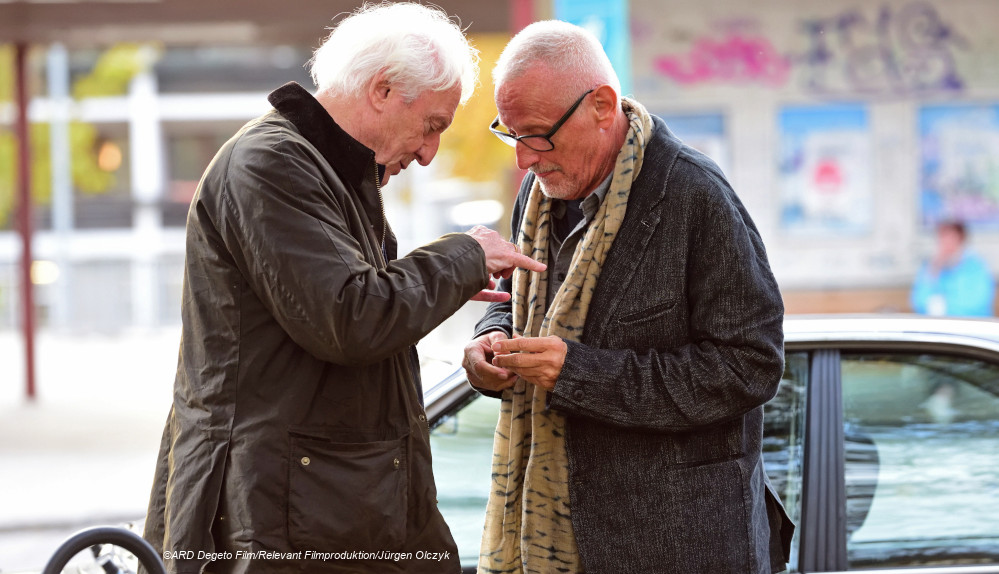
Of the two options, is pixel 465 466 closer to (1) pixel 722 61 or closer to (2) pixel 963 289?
(2) pixel 963 289

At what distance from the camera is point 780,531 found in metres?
2.42

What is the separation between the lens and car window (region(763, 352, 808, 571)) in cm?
271

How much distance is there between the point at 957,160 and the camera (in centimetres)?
988

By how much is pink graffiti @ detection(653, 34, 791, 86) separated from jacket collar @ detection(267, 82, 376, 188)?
313 inches

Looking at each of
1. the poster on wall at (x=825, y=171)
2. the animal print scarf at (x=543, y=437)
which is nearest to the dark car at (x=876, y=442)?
the animal print scarf at (x=543, y=437)

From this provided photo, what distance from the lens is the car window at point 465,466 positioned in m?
2.77

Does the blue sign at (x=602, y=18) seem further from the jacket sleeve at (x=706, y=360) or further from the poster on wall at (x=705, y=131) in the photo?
the jacket sleeve at (x=706, y=360)

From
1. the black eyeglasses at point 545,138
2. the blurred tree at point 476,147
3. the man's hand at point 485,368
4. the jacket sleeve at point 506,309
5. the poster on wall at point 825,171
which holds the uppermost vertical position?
the blurred tree at point 476,147

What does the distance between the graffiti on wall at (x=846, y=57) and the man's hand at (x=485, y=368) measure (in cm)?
768

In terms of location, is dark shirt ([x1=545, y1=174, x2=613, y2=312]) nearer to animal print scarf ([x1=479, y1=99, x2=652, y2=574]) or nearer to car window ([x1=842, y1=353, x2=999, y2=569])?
animal print scarf ([x1=479, y1=99, x2=652, y2=574])

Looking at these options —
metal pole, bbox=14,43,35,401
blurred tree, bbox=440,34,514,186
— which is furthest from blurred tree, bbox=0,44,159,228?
metal pole, bbox=14,43,35,401

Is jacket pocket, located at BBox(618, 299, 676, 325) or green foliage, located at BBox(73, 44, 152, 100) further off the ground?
green foliage, located at BBox(73, 44, 152, 100)

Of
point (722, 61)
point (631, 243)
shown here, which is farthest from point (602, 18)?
point (631, 243)

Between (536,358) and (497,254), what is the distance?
242 millimetres
